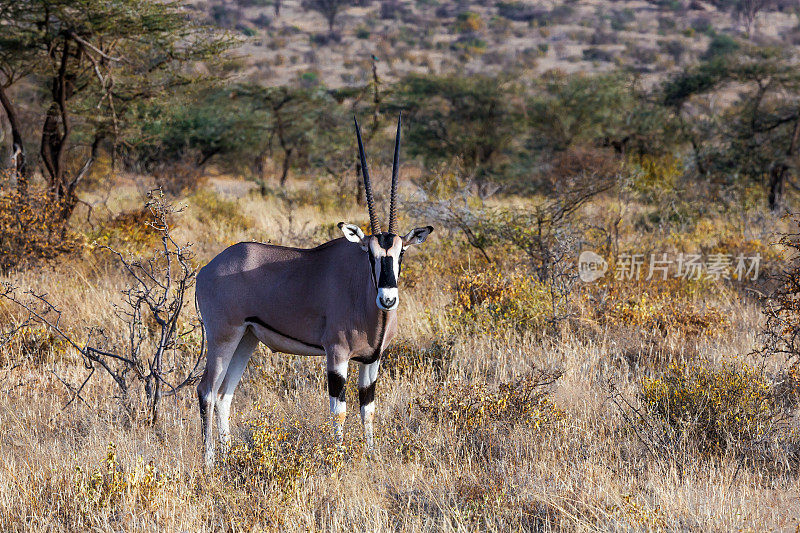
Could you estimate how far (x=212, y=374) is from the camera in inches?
175

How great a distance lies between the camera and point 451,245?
1003 centimetres

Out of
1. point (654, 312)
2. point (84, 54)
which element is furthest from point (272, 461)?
point (84, 54)

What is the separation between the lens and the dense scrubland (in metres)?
3.90

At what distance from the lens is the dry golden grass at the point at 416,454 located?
3.73 metres

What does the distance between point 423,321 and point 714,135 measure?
42.0ft

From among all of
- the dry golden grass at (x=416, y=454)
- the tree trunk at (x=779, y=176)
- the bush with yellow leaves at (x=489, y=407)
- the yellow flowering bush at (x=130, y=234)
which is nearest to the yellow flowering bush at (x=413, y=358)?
the dry golden grass at (x=416, y=454)

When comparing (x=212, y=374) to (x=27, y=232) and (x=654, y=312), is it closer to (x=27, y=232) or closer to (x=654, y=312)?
(x=654, y=312)

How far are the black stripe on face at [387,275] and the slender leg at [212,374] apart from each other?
3.73ft

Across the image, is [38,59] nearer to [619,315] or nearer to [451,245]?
[451,245]

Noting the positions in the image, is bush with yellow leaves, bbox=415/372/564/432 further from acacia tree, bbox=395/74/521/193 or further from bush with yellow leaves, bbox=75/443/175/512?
acacia tree, bbox=395/74/521/193

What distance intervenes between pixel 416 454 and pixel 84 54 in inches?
388

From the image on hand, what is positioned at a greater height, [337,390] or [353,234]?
[353,234]

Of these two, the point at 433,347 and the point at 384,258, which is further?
the point at 433,347

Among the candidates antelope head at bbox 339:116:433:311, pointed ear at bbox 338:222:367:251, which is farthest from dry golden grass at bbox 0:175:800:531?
pointed ear at bbox 338:222:367:251
